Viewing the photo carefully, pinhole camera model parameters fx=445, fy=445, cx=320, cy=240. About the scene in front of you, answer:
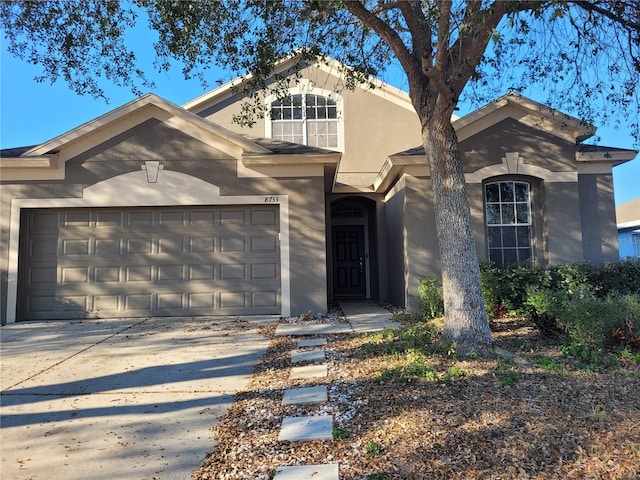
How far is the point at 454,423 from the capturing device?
3602 millimetres

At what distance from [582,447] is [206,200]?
802cm

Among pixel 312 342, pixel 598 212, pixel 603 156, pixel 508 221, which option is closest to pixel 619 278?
pixel 598 212

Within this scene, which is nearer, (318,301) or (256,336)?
(256,336)

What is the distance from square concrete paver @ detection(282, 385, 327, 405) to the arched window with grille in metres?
6.66

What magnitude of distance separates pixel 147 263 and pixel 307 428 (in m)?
6.88

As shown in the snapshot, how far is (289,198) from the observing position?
9625 millimetres

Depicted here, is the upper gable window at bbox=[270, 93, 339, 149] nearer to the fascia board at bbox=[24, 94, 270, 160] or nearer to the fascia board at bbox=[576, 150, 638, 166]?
the fascia board at bbox=[24, 94, 270, 160]

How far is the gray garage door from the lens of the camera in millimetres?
9414

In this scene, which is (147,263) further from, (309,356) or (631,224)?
(631,224)

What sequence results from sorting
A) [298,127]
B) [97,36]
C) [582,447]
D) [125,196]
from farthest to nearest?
[298,127]
[125,196]
[97,36]
[582,447]

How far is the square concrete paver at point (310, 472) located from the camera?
297 cm

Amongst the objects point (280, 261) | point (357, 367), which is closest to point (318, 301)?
point (280, 261)

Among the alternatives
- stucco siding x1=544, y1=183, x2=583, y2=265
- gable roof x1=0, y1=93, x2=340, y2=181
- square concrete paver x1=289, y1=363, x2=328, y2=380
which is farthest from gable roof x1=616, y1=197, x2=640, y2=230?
square concrete paver x1=289, y1=363, x2=328, y2=380

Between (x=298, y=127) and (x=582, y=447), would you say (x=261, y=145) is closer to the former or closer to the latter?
(x=298, y=127)
